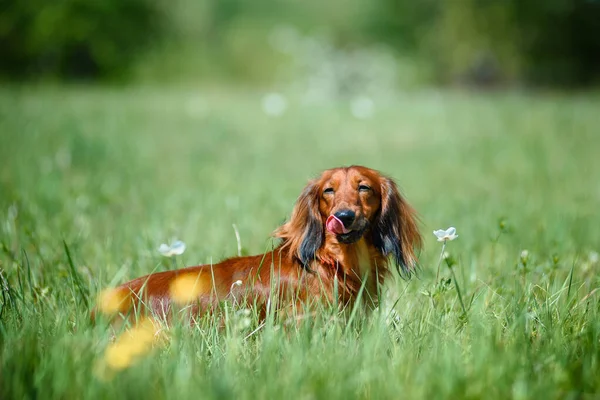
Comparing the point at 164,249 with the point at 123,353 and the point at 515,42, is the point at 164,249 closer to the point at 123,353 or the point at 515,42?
the point at 123,353

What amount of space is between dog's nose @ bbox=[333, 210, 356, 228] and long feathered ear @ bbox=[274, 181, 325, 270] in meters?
0.20

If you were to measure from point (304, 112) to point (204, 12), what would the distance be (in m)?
15.2

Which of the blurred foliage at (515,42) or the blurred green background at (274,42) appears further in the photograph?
the blurred foliage at (515,42)

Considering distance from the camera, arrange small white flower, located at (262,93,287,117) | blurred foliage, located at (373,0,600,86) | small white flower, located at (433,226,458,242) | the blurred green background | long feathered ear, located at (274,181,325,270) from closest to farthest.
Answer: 1. small white flower, located at (433,226,458,242)
2. long feathered ear, located at (274,181,325,270)
3. small white flower, located at (262,93,287,117)
4. the blurred green background
5. blurred foliage, located at (373,0,600,86)

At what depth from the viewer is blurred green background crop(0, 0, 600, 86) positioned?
21.9 meters

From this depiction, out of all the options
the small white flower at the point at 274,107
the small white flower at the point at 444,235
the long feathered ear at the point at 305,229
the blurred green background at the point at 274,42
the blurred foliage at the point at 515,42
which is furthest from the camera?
the blurred foliage at the point at 515,42

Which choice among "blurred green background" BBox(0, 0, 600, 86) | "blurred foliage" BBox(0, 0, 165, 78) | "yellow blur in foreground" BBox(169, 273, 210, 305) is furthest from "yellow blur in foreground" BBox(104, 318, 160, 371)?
"blurred foliage" BBox(0, 0, 165, 78)

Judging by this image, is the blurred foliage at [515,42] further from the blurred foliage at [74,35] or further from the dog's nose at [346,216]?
the dog's nose at [346,216]

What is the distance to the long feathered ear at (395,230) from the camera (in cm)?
257

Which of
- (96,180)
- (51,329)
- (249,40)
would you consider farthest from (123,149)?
(249,40)

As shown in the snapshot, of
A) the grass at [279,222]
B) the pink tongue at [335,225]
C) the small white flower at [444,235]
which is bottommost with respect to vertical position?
the grass at [279,222]

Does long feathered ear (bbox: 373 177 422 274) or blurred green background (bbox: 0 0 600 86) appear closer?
long feathered ear (bbox: 373 177 422 274)

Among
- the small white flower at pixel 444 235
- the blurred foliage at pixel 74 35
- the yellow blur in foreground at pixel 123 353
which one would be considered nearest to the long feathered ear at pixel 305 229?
the small white flower at pixel 444 235

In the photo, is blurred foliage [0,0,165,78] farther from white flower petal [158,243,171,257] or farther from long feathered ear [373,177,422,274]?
long feathered ear [373,177,422,274]
